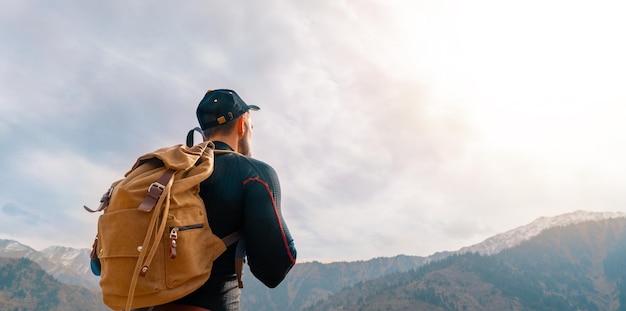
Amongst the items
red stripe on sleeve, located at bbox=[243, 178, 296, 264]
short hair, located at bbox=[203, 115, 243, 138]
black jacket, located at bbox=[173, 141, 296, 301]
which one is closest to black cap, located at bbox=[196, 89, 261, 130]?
short hair, located at bbox=[203, 115, 243, 138]

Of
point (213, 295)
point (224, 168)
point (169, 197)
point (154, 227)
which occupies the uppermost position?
point (224, 168)

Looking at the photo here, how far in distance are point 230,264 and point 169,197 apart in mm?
732

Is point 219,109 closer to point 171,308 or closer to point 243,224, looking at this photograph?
point 243,224

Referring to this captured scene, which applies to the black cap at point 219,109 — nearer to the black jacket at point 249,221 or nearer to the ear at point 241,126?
the ear at point 241,126

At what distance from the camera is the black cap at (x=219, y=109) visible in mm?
3635

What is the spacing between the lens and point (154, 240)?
2553 mm

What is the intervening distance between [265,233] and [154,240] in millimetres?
759

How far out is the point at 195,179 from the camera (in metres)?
2.80

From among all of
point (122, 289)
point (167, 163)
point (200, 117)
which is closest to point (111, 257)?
point (122, 289)

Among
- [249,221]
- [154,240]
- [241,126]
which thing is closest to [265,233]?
[249,221]

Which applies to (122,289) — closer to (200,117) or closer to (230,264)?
(230,264)

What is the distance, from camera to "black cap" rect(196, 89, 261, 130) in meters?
3.63

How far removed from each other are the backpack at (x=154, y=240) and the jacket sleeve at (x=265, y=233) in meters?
0.28

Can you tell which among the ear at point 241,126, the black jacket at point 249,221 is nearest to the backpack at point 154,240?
the black jacket at point 249,221
